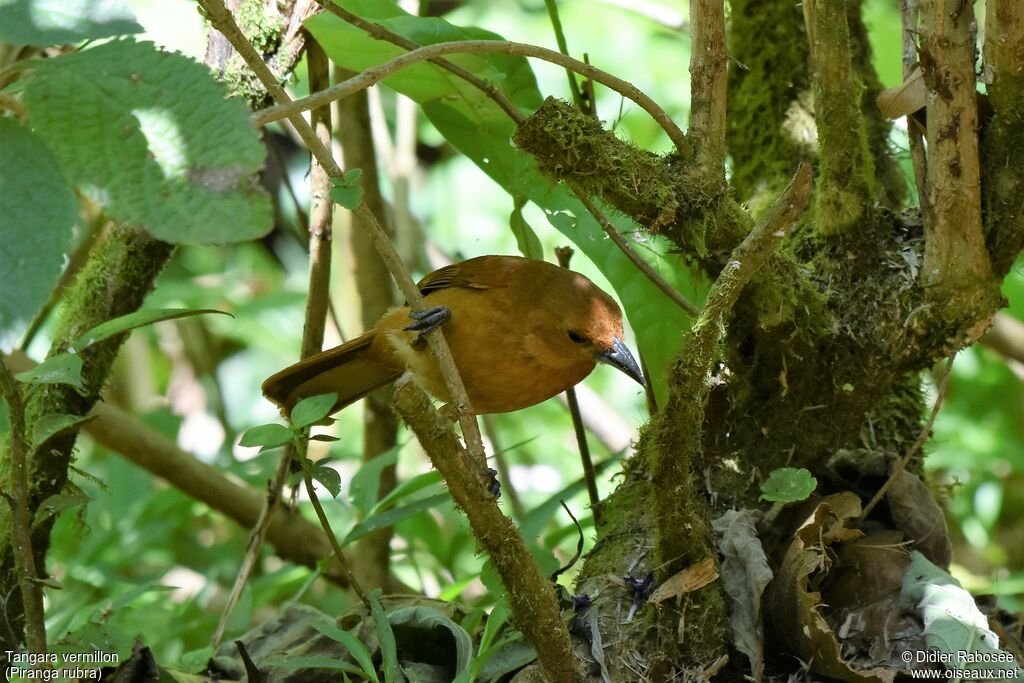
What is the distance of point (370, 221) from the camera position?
1879mm

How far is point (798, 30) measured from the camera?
2.98 m

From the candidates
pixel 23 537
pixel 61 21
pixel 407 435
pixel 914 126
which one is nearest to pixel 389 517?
pixel 23 537

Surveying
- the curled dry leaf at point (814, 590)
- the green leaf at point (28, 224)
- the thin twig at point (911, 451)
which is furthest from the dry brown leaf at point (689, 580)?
the green leaf at point (28, 224)

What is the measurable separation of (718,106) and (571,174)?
0.36 m

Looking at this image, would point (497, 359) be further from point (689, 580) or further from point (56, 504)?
point (56, 504)

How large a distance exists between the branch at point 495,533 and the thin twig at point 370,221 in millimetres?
87

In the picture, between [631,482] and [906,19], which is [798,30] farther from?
[631,482]

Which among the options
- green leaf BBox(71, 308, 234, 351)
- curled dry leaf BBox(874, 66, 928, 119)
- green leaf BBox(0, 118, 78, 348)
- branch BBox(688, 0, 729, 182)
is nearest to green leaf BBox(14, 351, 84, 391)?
green leaf BBox(71, 308, 234, 351)

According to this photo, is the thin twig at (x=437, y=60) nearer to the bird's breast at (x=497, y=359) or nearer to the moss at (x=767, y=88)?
the bird's breast at (x=497, y=359)

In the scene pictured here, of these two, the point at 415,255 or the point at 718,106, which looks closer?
the point at 718,106

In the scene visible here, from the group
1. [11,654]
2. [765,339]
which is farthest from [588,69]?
[11,654]

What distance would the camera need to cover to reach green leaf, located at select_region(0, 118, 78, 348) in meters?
0.95

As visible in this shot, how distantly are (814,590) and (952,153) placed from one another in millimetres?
933

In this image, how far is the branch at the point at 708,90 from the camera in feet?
7.02
